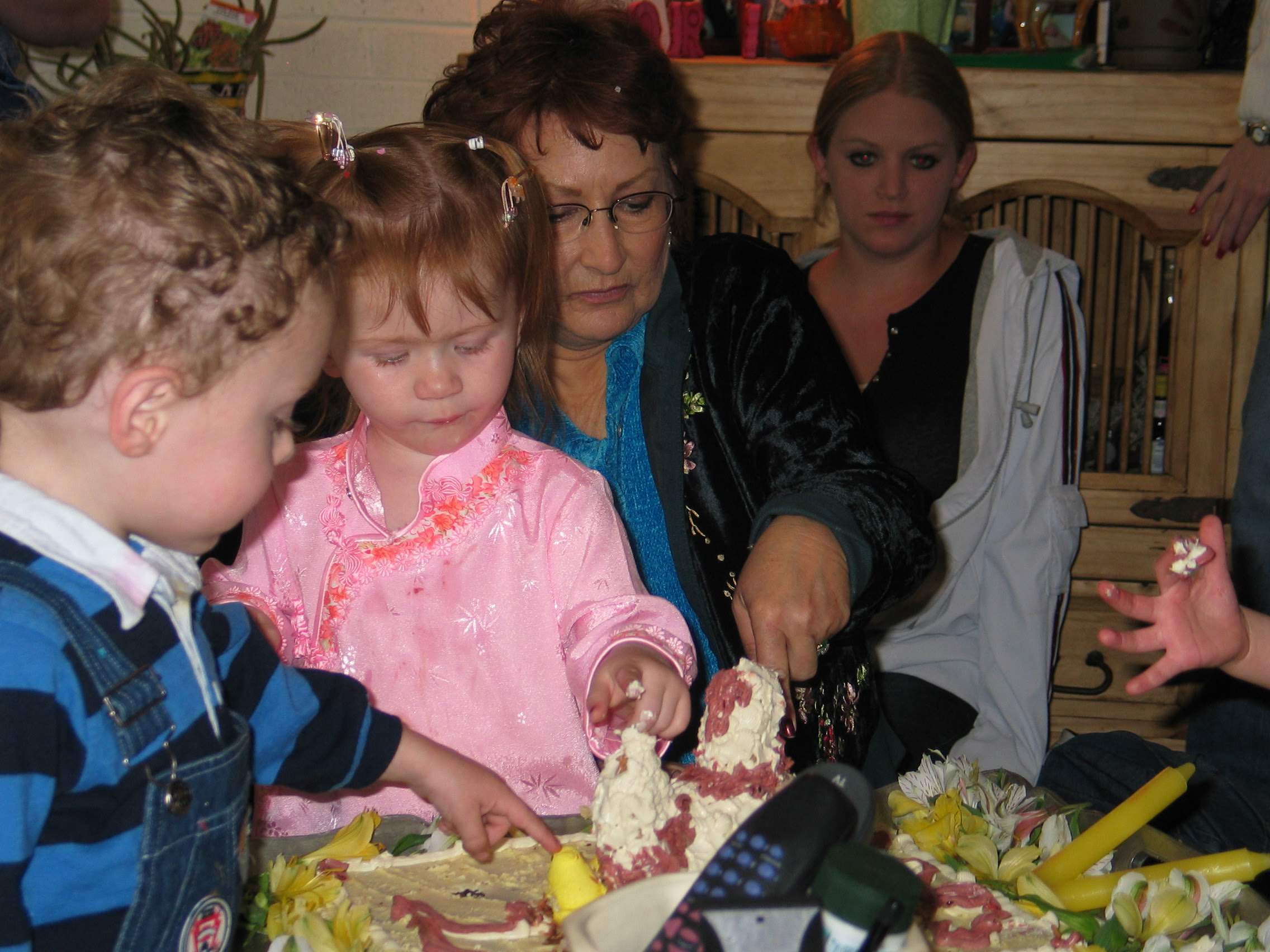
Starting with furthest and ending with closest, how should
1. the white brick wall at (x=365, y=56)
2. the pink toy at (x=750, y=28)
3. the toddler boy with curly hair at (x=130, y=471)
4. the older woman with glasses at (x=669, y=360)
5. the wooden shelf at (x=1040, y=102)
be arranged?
1. the white brick wall at (x=365, y=56)
2. the pink toy at (x=750, y=28)
3. the wooden shelf at (x=1040, y=102)
4. the older woman with glasses at (x=669, y=360)
5. the toddler boy with curly hair at (x=130, y=471)

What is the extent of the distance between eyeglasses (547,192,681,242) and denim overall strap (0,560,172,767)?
71 cm

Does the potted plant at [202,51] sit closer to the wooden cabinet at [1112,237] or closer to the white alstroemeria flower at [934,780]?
the wooden cabinet at [1112,237]

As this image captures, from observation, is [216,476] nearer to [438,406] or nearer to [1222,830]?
[438,406]

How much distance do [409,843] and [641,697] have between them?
0.64 feet

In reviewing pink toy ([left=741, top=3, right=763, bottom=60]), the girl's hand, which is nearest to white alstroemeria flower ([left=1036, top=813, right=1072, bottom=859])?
the girl's hand

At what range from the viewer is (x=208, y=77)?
2111 millimetres

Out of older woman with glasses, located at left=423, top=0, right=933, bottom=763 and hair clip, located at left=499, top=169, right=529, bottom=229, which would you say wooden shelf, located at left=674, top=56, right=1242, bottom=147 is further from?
hair clip, located at left=499, top=169, right=529, bottom=229

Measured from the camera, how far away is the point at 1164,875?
77cm

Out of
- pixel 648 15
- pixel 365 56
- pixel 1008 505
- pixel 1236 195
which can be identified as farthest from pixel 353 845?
pixel 365 56

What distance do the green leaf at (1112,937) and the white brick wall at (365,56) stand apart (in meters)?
2.15

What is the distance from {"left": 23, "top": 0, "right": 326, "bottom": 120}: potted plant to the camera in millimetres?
2127

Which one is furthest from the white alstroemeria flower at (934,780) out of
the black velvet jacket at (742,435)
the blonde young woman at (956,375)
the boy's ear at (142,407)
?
→ the blonde young woman at (956,375)

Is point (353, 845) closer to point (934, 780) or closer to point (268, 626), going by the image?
point (268, 626)

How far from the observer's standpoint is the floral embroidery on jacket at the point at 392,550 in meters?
1.06
